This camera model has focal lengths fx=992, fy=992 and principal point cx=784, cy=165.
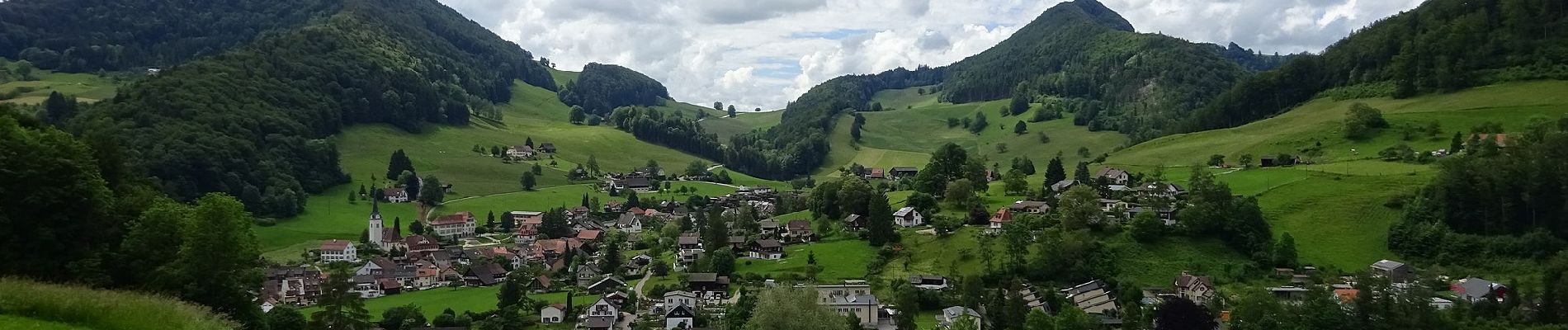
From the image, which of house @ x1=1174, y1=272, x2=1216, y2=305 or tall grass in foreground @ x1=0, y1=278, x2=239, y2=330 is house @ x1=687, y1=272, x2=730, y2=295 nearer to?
house @ x1=1174, y1=272, x2=1216, y2=305

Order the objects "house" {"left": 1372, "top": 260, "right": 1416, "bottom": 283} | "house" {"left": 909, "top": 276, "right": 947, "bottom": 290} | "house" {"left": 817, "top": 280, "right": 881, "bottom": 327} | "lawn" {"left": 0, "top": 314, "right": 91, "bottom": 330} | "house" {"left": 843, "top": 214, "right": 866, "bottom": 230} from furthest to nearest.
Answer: "house" {"left": 843, "top": 214, "right": 866, "bottom": 230}, "house" {"left": 909, "top": 276, "right": 947, "bottom": 290}, "house" {"left": 1372, "top": 260, "right": 1416, "bottom": 283}, "house" {"left": 817, "top": 280, "right": 881, "bottom": 327}, "lawn" {"left": 0, "top": 314, "right": 91, "bottom": 330}

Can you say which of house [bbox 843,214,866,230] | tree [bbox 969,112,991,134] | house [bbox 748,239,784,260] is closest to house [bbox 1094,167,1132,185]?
house [bbox 843,214,866,230]

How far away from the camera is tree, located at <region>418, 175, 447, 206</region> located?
93.6 metres

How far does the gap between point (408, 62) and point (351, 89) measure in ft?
104

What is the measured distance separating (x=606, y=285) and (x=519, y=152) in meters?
69.1

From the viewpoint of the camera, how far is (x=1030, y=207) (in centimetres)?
6444

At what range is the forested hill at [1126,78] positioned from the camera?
137500mm

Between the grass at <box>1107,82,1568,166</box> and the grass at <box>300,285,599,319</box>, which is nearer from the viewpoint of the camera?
the grass at <box>300,285,599,319</box>

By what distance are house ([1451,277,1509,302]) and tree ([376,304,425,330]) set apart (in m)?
49.4

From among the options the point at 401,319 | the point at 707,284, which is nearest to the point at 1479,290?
the point at 707,284

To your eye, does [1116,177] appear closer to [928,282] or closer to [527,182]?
[928,282]

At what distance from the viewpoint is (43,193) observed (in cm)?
2380

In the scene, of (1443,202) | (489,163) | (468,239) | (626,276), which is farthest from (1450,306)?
(489,163)

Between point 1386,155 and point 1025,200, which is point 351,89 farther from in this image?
point 1386,155
